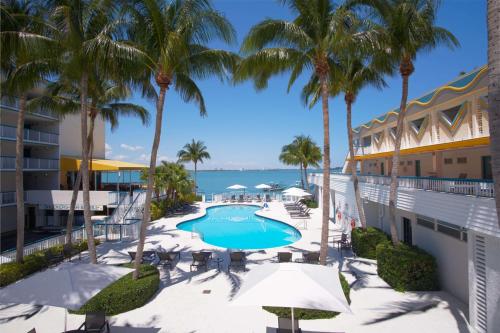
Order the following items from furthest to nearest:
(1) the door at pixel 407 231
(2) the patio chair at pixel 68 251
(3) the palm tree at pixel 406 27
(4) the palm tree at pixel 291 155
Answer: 1. (4) the palm tree at pixel 291 155
2. (2) the patio chair at pixel 68 251
3. (1) the door at pixel 407 231
4. (3) the palm tree at pixel 406 27

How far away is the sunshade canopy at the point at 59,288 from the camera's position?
252 inches

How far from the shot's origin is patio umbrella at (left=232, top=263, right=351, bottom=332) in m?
5.94

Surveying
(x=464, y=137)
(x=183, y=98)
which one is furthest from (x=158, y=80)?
(x=464, y=137)

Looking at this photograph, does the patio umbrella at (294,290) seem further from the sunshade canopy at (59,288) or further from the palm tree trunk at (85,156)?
the palm tree trunk at (85,156)

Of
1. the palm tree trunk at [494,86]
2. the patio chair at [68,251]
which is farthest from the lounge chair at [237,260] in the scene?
the palm tree trunk at [494,86]

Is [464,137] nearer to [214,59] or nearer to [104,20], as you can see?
[214,59]

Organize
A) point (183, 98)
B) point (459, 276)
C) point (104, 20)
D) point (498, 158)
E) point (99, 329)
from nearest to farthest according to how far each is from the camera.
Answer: point (498, 158), point (99, 329), point (459, 276), point (104, 20), point (183, 98)

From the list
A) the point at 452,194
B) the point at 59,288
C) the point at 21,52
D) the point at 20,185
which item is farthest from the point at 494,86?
the point at 20,185

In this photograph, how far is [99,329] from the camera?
7.39m

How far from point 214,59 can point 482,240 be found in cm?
1034

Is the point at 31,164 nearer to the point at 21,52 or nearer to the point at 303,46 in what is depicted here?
the point at 21,52

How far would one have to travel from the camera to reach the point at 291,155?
43.0 metres

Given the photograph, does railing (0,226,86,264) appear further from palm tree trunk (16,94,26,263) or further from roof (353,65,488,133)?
roof (353,65,488,133)

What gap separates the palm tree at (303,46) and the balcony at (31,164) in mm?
19330
